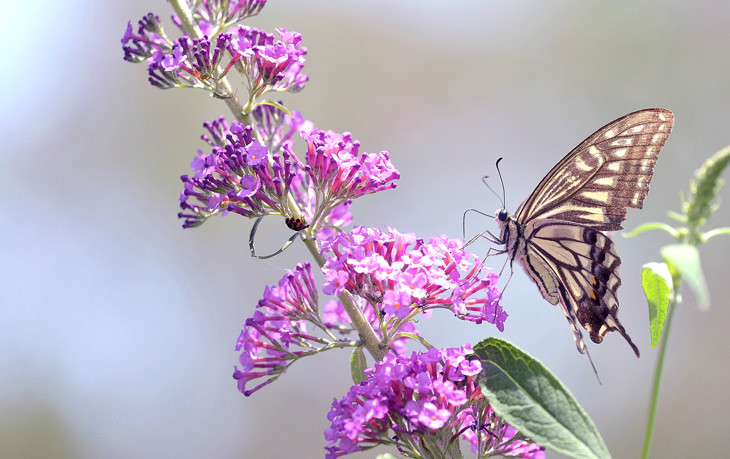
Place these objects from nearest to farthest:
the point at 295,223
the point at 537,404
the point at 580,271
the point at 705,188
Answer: the point at 705,188, the point at 537,404, the point at 295,223, the point at 580,271

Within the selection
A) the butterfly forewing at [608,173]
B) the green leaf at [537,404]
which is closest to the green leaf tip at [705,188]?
the green leaf at [537,404]

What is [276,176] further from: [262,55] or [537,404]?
[537,404]

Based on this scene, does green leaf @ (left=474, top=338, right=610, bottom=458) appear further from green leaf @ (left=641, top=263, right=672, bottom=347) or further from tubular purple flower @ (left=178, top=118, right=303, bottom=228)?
tubular purple flower @ (left=178, top=118, right=303, bottom=228)

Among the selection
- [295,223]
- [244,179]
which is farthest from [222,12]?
[295,223]

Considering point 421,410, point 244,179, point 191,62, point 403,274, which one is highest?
point 191,62

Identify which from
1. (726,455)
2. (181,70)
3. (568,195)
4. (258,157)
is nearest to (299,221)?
(258,157)

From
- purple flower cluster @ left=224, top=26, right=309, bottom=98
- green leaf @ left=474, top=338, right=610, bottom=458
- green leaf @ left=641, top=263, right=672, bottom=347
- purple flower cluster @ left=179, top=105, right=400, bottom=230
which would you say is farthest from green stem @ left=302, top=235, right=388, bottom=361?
green leaf @ left=641, top=263, right=672, bottom=347
